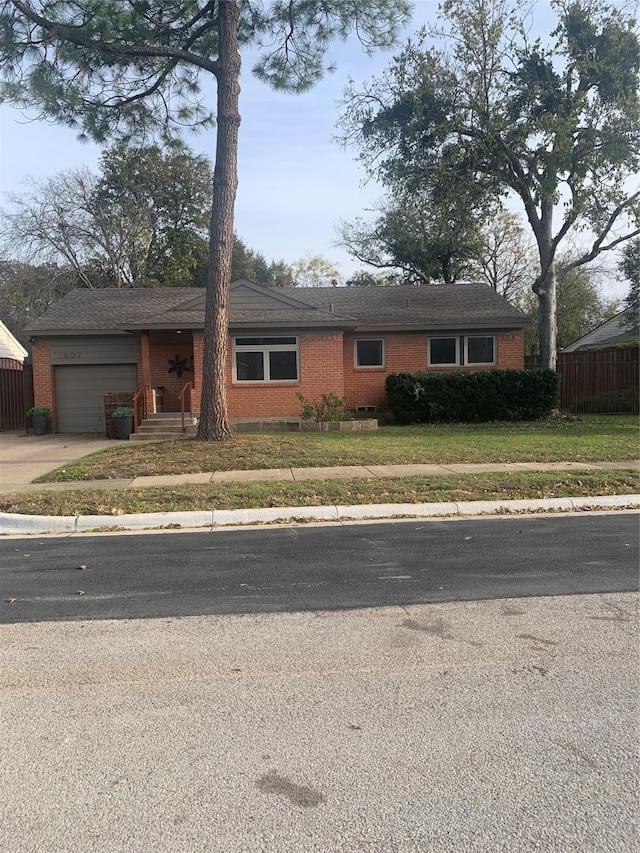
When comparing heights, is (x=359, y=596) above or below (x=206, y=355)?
below

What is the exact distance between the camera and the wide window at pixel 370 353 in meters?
20.3

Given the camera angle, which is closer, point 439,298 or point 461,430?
point 461,430

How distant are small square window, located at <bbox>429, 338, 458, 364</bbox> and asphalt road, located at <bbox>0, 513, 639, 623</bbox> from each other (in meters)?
13.0

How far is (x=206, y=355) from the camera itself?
43.4 feet

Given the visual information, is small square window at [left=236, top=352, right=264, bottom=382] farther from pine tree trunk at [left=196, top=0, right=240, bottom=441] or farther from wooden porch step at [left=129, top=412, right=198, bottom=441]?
pine tree trunk at [left=196, top=0, right=240, bottom=441]

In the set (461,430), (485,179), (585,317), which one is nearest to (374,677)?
(461,430)

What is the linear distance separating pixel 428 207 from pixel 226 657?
60.8 feet

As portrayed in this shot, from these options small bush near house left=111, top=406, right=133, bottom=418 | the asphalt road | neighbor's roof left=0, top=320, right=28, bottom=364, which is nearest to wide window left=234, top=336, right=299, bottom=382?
small bush near house left=111, top=406, right=133, bottom=418

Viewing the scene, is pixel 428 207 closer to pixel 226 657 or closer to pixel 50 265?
pixel 226 657

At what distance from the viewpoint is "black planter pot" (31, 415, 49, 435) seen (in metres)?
18.8

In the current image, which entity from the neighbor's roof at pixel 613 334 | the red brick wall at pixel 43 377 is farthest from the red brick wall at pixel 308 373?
the neighbor's roof at pixel 613 334

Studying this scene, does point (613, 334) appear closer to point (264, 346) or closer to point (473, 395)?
point (473, 395)

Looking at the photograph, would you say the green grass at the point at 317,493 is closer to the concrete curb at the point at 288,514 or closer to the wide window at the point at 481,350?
the concrete curb at the point at 288,514

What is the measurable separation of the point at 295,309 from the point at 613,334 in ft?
64.2
